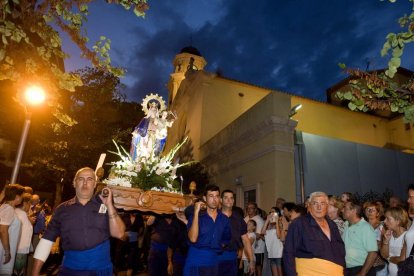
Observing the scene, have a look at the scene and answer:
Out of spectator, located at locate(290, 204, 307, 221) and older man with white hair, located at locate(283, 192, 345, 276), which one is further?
spectator, located at locate(290, 204, 307, 221)

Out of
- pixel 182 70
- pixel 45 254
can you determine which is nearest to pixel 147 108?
pixel 45 254

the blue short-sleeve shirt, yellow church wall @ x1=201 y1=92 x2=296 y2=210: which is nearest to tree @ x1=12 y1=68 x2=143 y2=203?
yellow church wall @ x1=201 y1=92 x2=296 y2=210

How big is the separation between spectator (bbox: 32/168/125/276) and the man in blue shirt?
3.84 feet

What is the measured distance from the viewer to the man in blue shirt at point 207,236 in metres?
4.28

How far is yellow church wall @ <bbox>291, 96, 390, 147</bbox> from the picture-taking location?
2231 cm

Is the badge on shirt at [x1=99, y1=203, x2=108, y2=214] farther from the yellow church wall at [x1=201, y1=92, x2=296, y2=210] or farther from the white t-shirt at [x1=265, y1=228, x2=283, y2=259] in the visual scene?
the yellow church wall at [x1=201, y1=92, x2=296, y2=210]

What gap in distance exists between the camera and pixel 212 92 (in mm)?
20734

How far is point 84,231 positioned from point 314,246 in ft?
8.62

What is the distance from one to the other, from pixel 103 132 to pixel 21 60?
14.4 meters

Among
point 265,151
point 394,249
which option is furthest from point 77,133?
point 394,249

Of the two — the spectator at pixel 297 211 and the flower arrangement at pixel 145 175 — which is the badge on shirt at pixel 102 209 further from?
the spectator at pixel 297 211

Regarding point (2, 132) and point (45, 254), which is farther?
point (2, 132)

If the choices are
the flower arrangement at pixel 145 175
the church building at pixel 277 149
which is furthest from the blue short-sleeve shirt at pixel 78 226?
the church building at pixel 277 149

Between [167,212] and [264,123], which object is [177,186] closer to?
[167,212]
